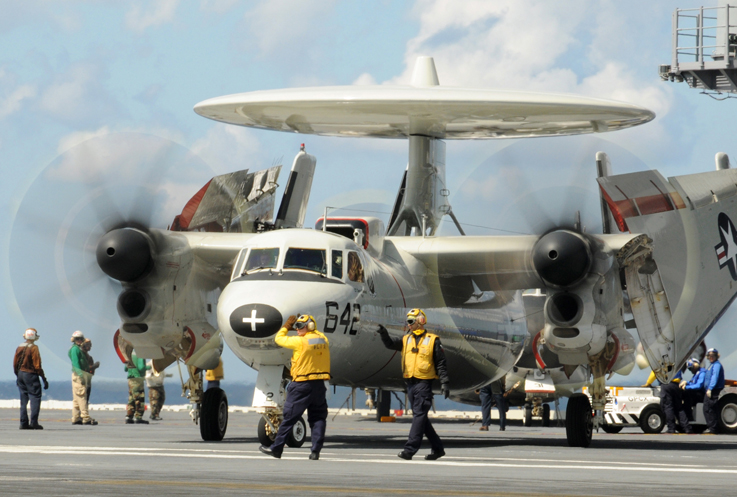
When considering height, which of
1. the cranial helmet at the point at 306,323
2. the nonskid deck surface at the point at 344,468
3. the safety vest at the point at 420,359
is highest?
the cranial helmet at the point at 306,323

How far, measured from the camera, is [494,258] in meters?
19.7

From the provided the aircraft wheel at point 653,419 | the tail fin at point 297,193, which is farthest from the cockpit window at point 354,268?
the aircraft wheel at point 653,419

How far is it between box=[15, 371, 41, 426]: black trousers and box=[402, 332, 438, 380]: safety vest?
35.0ft

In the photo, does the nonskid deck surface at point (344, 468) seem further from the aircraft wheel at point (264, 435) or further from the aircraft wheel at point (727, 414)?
the aircraft wheel at point (727, 414)

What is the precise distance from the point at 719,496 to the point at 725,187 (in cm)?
1144

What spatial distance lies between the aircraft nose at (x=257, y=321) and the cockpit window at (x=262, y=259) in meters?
1.33

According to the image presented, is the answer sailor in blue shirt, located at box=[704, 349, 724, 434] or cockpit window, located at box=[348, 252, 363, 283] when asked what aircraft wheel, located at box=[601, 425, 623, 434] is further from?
cockpit window, located at box=[348, 252, 363, 283]

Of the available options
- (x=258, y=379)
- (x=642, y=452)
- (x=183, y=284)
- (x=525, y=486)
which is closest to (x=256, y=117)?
(x=183, y=284)

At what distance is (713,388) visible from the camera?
25.5 m

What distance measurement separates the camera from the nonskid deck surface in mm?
9359

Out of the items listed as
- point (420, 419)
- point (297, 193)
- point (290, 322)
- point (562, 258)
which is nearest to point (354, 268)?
point (290, 322)

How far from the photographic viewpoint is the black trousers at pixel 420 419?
14.0m

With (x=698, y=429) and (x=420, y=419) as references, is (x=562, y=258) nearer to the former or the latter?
(x=420, y=419)

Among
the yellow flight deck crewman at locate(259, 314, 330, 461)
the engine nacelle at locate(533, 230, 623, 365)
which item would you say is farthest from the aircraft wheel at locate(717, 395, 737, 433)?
the yellow flight deck crewman at locate(259, 314, 330, 461)
